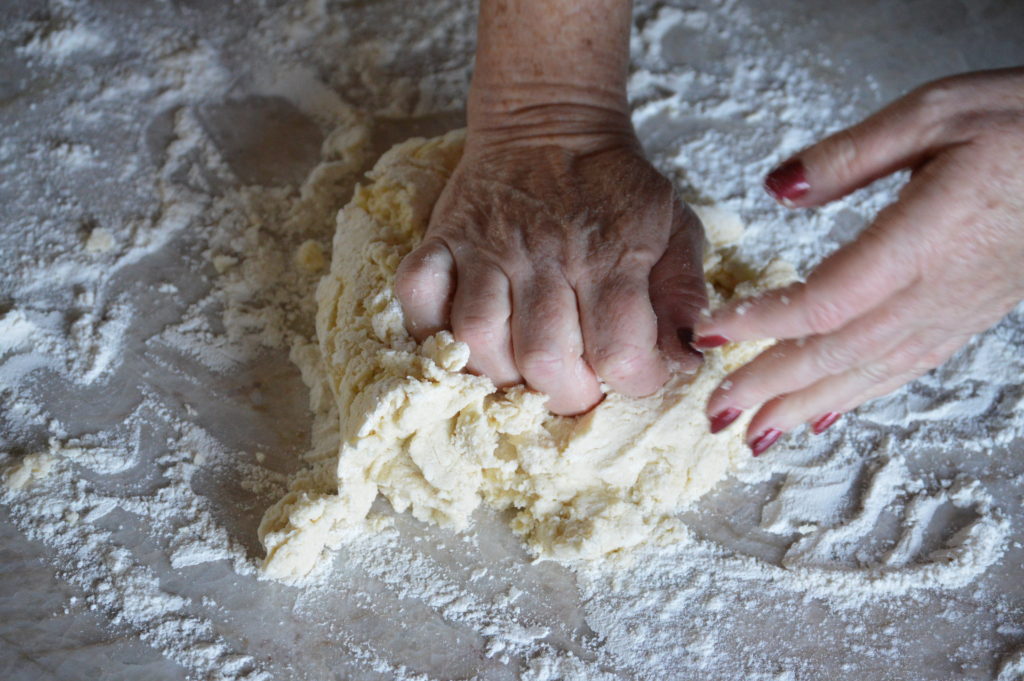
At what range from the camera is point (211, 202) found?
1671 millimetres

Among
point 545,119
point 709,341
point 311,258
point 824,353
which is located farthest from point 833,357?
point 311,258

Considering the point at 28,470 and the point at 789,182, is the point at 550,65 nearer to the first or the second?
the point at 789,182

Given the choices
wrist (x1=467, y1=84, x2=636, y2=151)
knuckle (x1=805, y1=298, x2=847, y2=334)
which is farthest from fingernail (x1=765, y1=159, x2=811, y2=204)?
wrist (x1=467, y1=84, x2=636, y2=151)

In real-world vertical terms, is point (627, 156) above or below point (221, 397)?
above

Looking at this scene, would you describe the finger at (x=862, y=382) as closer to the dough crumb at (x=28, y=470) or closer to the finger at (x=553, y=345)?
the finger at (x=553, y=345)

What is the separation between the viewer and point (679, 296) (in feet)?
4.19

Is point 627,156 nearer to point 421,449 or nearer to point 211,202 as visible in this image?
point 421,449

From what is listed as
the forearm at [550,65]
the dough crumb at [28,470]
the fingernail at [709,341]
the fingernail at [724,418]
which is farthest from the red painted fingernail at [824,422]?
the dough crumb at [28,470]

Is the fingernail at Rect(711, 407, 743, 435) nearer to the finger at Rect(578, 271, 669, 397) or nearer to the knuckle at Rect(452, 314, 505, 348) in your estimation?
the finger at Rect(578, 271, 669, 397)

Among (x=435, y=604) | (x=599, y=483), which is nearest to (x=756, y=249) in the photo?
(x=599, y=483)

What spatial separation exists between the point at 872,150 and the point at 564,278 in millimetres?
469

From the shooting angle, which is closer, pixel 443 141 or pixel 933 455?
pixel 933 455

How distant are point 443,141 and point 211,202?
18.1 inches

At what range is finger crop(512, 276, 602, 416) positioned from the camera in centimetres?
125
